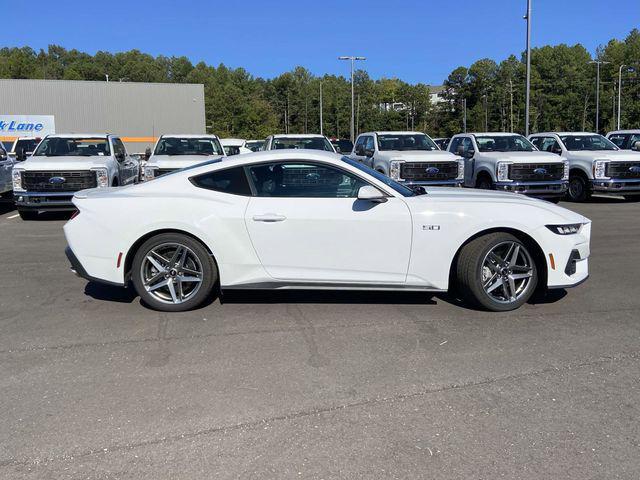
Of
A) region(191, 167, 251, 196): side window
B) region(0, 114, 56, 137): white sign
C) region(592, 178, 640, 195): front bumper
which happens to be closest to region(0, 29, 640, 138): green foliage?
region(0, 114, 56, 137): white sign

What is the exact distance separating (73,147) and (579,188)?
1291 centimetres

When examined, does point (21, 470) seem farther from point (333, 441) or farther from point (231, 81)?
point (231, 81)

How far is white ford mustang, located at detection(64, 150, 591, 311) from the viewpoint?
5438mm

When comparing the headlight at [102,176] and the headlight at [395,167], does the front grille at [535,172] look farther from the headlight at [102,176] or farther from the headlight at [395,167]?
the headlight at [102,176]

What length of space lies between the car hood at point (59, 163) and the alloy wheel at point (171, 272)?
771 centimetres

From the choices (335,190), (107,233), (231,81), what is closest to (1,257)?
(107,233)

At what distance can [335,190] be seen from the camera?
18.3ft

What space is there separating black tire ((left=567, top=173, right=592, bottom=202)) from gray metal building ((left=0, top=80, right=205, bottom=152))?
42.8 m

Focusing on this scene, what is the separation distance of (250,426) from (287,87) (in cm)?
12188

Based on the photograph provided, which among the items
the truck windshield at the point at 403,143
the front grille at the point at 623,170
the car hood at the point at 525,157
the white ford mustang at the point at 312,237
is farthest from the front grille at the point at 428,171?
the white ford mustang at the point at 312,237

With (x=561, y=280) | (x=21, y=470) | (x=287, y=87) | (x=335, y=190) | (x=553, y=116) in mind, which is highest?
(x=287, y=87)

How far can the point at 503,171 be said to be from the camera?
47.4 ft

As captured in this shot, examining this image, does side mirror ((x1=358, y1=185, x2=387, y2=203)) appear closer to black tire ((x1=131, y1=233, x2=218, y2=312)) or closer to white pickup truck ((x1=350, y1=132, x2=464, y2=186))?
black tire ((x1=131, y1=233, x2=218, y2=312))

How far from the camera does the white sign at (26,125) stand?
1935 inches
